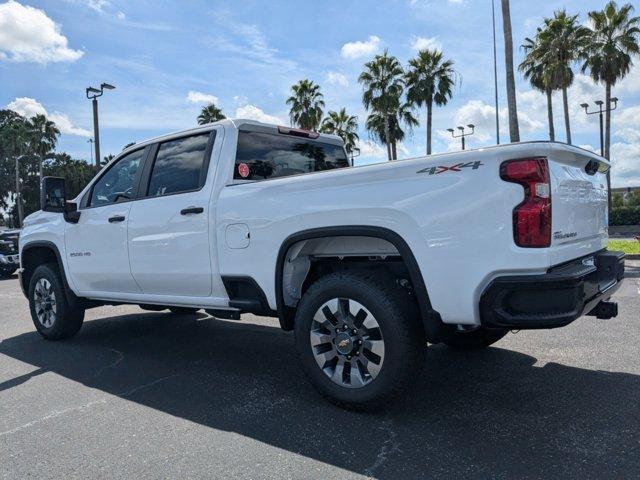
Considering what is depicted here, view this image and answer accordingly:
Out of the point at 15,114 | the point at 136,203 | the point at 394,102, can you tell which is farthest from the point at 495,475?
the point at 15,114

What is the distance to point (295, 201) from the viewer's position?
3.61 meters

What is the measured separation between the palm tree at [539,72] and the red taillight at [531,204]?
30.9 m

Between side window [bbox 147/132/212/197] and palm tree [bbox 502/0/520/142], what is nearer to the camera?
side window [bbox 147/132/212/197]

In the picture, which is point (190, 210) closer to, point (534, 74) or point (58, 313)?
point (58, 313)

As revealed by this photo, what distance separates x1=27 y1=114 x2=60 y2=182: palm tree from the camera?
5603 cm

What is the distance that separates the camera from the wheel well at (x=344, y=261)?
10.3 ft

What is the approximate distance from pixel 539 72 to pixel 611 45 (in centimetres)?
491

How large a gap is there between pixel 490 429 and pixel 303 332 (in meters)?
1.30

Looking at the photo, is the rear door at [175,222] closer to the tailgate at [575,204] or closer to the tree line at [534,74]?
the tailgate at [575,204]

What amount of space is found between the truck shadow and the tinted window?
67.0 inches

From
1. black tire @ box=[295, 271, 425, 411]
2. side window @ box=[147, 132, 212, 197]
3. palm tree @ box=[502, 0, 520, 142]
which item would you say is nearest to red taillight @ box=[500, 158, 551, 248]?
black tire @ box=[295, 271, 425, 411]

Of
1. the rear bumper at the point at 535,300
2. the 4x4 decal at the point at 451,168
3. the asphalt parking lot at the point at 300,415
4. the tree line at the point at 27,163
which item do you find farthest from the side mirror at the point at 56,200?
the tree line at the point at 27,163

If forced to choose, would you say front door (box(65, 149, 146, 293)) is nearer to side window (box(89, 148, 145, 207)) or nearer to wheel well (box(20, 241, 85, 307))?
side window (box(89, 148, 145, 207))

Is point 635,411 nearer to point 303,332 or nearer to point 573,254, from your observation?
point 573,254
